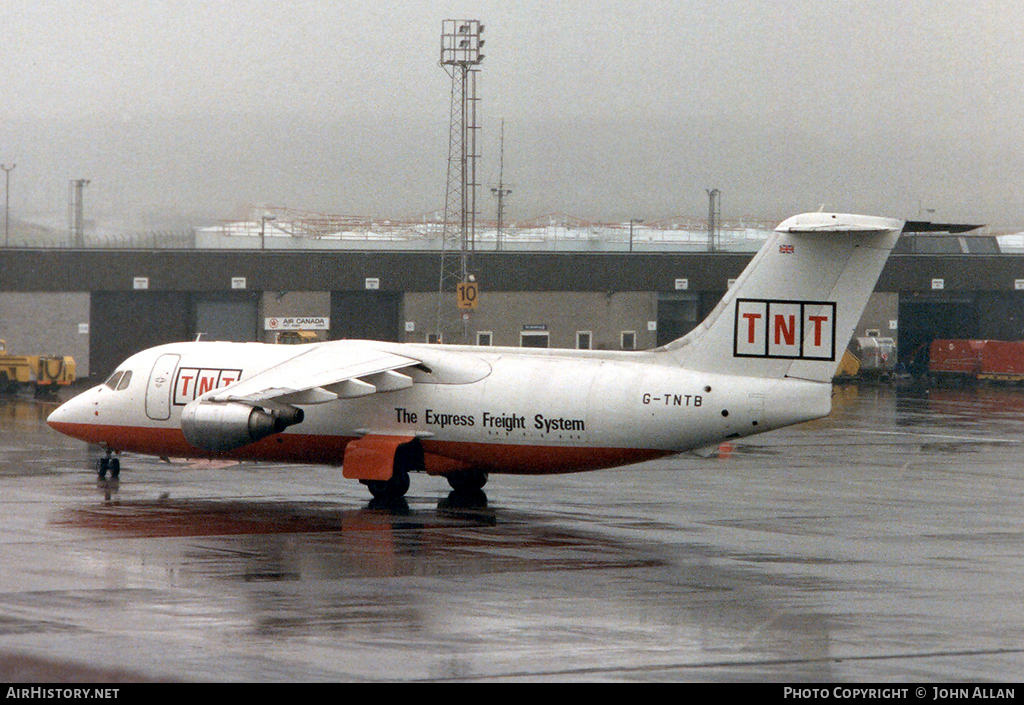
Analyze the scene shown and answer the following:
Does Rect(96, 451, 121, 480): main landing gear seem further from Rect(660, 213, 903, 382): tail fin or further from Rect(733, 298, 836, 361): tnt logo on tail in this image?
Rect(733, 298, 836, 361): tnt logo on tail

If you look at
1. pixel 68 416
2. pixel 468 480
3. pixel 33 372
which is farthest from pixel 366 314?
pixel 468 480

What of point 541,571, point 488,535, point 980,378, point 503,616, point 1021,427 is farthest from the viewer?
point 980,378

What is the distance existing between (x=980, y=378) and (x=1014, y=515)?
50.0 metres

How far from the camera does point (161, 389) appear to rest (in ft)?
101

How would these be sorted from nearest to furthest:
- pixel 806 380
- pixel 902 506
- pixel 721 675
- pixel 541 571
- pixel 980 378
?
pixel 721 675 → pixel 541 571 → pixel 806 380 → pixel 902 506 → pixel 980 378

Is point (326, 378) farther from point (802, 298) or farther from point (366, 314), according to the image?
point (366, 314)

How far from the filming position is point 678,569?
2088 centimetres

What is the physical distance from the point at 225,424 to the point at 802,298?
438 inches

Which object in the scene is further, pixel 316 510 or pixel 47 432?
pixel 47 432

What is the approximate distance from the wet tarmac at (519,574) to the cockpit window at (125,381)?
7.20 feet

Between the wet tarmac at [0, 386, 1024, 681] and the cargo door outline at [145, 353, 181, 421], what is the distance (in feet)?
5.47

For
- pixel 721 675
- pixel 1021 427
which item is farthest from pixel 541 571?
pixel 1021 427

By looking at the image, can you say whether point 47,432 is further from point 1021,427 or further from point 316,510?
point 1021,427

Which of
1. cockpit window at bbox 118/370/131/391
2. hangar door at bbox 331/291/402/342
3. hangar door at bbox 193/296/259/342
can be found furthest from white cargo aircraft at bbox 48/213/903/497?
hangar door at bbox 193/296/259/342
